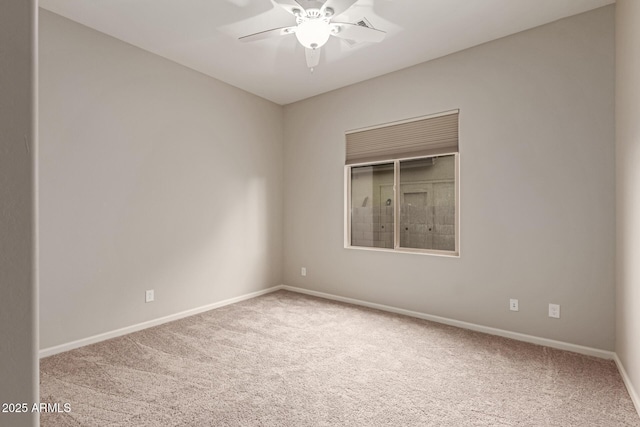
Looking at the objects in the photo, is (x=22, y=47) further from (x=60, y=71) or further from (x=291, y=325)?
(x=291, y=325)

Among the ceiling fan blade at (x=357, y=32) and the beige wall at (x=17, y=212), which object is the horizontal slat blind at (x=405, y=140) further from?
the beige wall at (x=17, y=212)

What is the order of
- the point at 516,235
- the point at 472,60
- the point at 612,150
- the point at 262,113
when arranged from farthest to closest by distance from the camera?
the point at 262,113 → the point at 472,60 → the point at 516,235 → the point at 612,150

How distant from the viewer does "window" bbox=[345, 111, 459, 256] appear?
3.51 metres

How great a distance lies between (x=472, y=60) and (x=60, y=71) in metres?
3.74

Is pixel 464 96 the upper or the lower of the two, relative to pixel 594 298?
upper

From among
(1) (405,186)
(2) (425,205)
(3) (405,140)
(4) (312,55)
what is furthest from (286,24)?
(2) (425,205)

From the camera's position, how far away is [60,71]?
2.68 m

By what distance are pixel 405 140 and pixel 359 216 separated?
1.16 metres

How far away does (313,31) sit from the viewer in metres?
2.41

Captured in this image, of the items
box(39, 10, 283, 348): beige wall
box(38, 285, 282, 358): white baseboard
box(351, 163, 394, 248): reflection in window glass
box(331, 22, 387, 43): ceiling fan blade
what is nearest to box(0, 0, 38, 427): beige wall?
box(331, 22, 387, 43): ceiling fan blade

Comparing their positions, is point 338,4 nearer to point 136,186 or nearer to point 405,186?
point 405,186

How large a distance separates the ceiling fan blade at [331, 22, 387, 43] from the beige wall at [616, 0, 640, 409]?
5.26 feet

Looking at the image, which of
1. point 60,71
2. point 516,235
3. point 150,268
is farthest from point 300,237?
point 60,71

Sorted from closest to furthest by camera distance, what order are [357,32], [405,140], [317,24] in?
[317,24] < [357,32] < [405,140]
